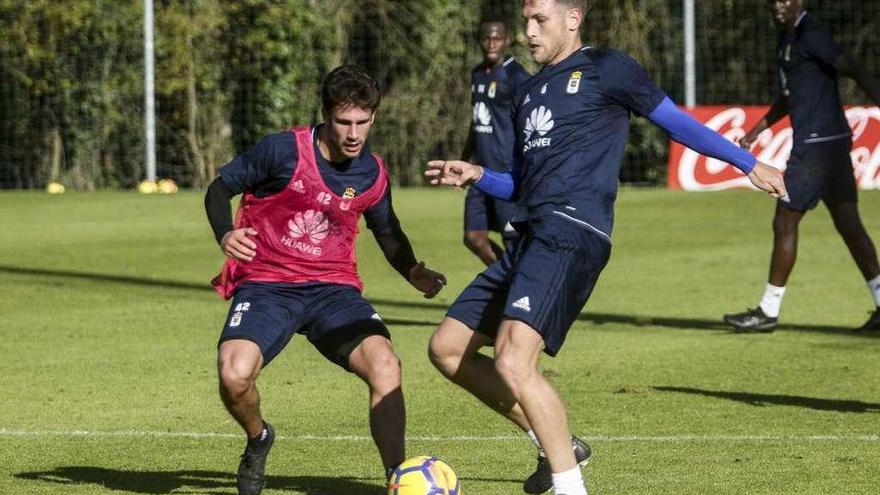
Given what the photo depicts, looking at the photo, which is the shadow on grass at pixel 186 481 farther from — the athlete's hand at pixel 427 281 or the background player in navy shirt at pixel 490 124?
the background player in navy shirt at pixel 490 124

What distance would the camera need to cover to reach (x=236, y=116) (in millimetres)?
30531

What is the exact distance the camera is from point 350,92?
6805mm

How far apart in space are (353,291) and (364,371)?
51cm

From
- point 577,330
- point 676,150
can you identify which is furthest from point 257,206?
point 676,150

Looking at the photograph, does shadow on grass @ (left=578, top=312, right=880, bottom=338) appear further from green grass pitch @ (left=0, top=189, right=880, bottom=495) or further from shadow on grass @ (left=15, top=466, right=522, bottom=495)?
shadow on grass @ (left=15, top=466, right=522, bottom=495)

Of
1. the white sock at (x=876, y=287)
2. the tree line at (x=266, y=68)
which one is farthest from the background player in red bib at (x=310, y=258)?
the tree line at (x=266, y=68)

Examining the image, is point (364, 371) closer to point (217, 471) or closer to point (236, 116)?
point (217, 471)

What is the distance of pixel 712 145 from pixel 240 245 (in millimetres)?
→ 1843

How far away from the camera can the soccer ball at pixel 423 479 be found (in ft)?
20.6

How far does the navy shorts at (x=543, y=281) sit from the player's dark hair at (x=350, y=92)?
2.55 ft

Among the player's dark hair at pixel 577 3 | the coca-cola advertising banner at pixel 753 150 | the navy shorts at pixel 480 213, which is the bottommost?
the coca-cola advertising banner at pixel 753 150

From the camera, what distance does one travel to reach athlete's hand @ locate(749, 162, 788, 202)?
21.1 ft

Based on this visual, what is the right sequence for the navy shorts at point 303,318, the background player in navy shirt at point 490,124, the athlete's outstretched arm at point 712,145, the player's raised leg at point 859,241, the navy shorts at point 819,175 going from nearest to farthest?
1. the athlete's outstretched arm at point 712,145
2. the navy shorts at point 303,318
3. the navy shorts at point 819,175
4. the player's raised leg at point 859,241
5. the background player in navy shirt at point 490,124

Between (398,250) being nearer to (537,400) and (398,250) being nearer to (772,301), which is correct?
(537,400)
